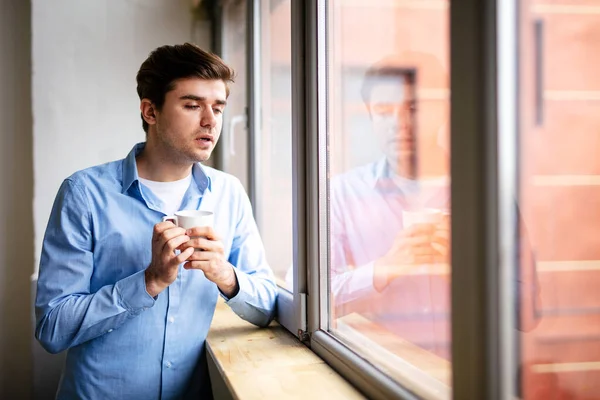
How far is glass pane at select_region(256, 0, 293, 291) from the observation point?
2.04 m

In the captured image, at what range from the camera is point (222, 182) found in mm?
1797

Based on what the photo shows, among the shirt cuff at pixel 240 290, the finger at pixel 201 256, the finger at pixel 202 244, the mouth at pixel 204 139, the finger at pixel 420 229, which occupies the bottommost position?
the shirt cuff at pixel 240 290

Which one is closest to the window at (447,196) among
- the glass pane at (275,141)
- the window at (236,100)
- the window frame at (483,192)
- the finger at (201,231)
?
the window frame at (483,192)

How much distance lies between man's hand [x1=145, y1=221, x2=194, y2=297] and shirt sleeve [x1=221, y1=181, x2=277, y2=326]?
239mm

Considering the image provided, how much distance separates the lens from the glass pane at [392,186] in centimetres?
99

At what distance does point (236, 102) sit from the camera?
2705mm

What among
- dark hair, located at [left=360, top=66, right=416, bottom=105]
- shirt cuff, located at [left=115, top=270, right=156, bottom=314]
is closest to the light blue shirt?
shirt cuff, located at [left=115, top=270, right=156, bottom=314]

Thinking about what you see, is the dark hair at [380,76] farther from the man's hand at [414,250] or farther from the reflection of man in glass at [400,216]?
the man's hand at [414,250]

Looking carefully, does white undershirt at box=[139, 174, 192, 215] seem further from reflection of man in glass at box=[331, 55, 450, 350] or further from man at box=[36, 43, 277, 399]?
reflection of man in glass at box=[331, 55, 450, 350]

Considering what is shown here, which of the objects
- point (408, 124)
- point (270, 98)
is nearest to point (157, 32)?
point (270, 98)

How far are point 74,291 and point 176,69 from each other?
2.17 ft

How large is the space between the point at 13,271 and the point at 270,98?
4.30 ft

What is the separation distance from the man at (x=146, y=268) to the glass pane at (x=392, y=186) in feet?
1.15

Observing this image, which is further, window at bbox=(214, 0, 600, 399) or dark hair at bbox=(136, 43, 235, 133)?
dark hair at bbox=(136, 43, 235, 133)
